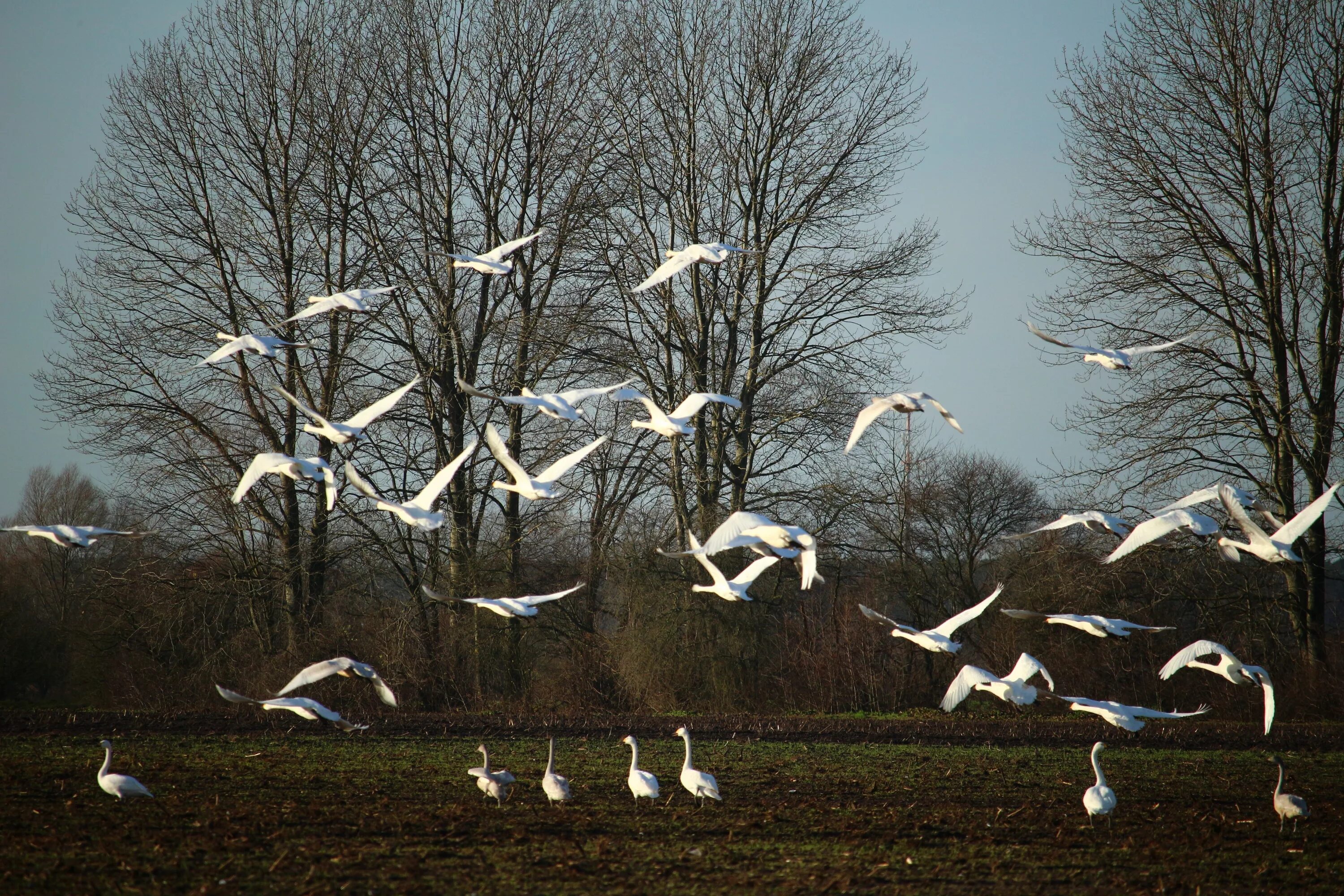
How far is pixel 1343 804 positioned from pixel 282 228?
788 inches

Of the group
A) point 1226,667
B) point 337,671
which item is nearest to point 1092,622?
point 1226,667

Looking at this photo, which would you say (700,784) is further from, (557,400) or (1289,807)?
(1289,807)

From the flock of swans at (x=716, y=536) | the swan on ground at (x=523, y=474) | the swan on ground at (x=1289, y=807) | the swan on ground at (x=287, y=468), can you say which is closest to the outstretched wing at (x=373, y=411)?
the flock of swans at (x=716, y=536)

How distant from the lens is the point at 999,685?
8961 mm

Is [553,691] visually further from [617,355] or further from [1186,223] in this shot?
[1186,223]

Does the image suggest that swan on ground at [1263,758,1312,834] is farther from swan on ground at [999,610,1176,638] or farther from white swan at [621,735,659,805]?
white swan at [621,735,659,805]

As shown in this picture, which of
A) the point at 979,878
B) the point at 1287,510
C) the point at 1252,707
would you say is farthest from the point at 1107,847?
the point at 1287,510

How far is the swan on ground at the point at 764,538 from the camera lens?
814 cm

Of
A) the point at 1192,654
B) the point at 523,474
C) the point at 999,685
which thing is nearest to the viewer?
the point at 523,474

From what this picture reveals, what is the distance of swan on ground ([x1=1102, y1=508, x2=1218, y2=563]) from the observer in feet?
27.2

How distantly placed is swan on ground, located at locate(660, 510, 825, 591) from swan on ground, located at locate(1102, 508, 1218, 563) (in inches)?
93.1

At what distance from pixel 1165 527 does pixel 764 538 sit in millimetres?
3340

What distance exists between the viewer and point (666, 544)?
2097 centimetres

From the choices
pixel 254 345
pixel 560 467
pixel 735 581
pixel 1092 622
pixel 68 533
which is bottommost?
pixel 1092 622
